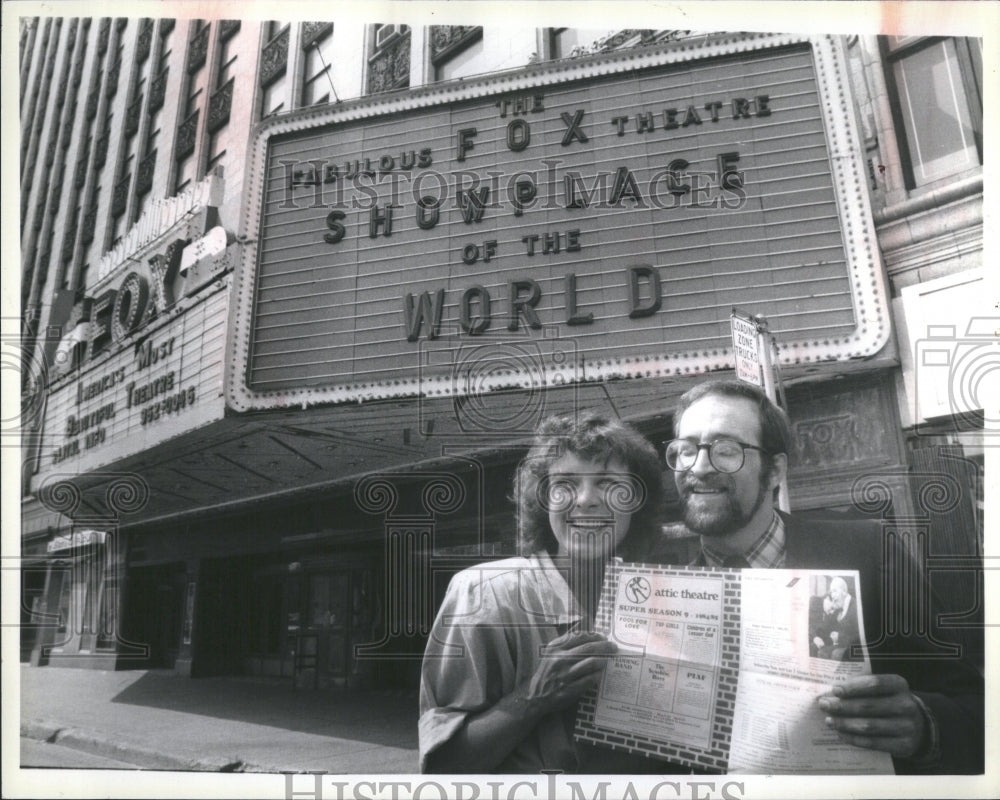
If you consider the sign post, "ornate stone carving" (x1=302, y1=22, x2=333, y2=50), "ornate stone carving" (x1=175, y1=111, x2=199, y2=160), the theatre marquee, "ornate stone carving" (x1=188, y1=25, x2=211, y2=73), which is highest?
"ornate stone carving" (x1=188, y1=25, x2=211, y2=73)

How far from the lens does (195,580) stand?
21.1 ft

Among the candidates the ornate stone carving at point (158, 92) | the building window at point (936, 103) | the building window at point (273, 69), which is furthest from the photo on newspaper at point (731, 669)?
the ornate stone carving at point (158, 92)

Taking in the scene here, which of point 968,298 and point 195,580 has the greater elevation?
point 968,298

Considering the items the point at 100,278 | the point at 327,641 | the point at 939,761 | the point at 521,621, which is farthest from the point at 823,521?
the point at 100,278

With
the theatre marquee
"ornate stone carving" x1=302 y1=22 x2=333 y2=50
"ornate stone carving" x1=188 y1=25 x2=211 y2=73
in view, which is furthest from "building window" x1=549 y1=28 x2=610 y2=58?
"ornate stone carving" x1=188 y1=25 x2=211 y2=73

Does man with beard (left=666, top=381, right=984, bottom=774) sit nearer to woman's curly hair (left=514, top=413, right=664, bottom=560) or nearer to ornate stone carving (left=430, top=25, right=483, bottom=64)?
woman's curly hair (left=514, top=413, right=664, bottom=560)

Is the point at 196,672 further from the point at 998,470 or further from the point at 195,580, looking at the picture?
the point at 998,470

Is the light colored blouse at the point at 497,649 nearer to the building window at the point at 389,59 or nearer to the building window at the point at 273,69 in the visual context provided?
the building window at the point at 389,59

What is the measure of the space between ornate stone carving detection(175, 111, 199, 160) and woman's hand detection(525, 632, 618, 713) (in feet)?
17.3

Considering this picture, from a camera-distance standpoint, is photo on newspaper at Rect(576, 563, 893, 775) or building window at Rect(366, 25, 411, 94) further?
building window at Rect(366, 25, 411, 94)

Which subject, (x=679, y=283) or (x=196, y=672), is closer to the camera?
(x=679, y=283)

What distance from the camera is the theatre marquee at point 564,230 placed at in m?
5.39

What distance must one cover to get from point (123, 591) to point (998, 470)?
657cm

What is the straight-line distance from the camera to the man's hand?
191 inches
